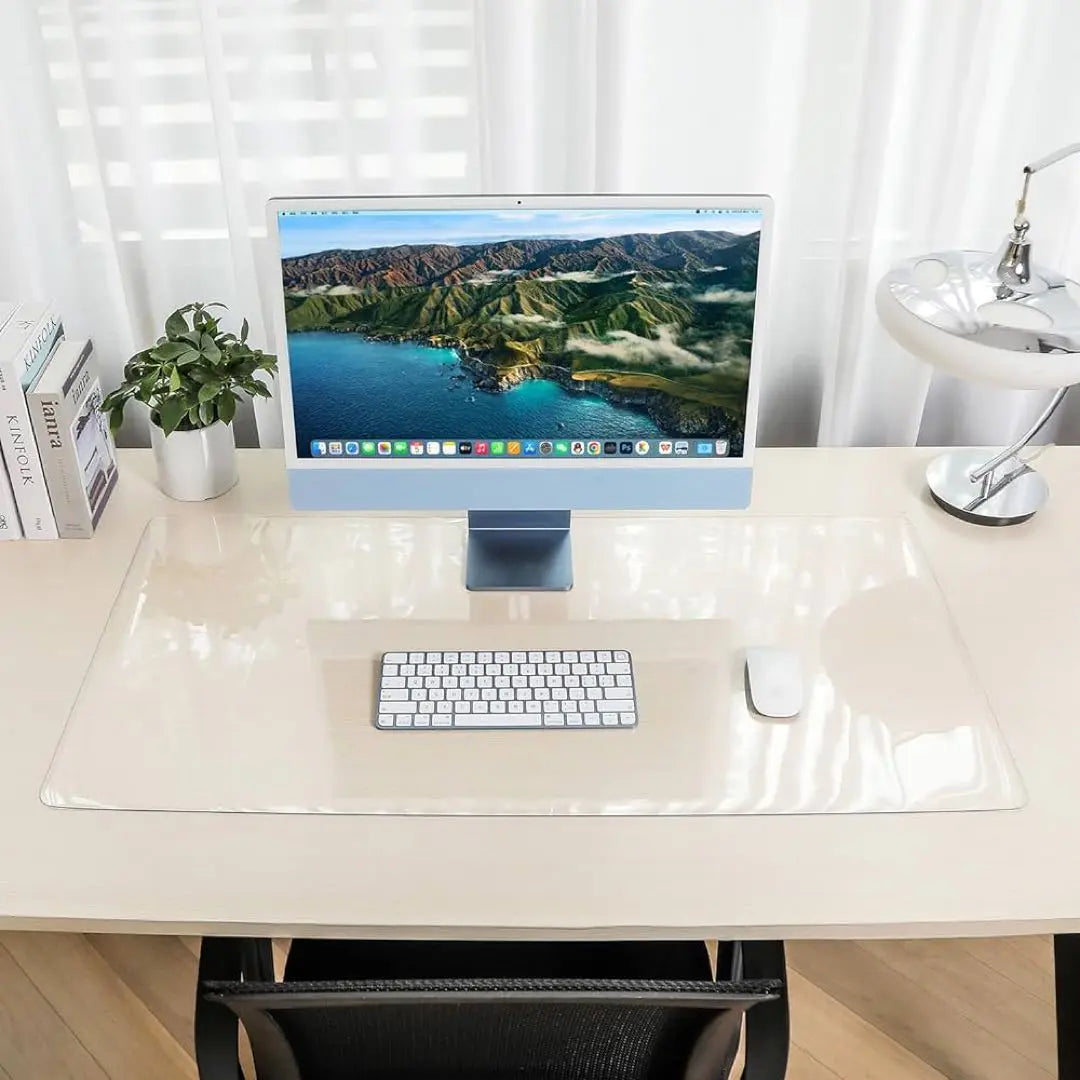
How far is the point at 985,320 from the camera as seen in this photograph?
4.55 ft

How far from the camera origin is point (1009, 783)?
1.22m

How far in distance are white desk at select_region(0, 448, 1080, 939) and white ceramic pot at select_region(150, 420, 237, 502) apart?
13.8 inches

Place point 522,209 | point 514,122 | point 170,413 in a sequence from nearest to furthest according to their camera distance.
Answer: point 522,209
point 170,413
point 514,122

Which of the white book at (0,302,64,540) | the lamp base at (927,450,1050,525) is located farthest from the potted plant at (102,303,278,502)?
the lamp base at (927,450,1050,525)

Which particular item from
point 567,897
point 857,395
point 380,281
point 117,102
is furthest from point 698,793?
point 117,102

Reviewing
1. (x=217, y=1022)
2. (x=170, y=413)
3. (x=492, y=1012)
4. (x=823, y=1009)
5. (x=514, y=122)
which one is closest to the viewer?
(x=492, y=1012)

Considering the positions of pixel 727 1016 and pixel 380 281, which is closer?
pixel 727 1016

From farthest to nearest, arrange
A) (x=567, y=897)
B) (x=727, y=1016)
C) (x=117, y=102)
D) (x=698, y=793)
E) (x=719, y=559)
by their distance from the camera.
→ 1. (x=117, y=102)
2. (x=719, y=559)
3. (x=698, y=793)
4. (x=567, y=897)
5. (x=727, y=1016)

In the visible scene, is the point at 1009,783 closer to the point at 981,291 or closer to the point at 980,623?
the point at 980,623

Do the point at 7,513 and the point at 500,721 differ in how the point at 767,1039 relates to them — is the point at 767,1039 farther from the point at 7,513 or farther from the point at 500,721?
the point at 7,513

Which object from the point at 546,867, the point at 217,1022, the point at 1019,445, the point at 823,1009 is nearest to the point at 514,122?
the point at 1019,445

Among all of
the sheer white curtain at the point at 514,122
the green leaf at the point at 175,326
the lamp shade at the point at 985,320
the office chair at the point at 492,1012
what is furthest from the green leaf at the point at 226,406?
the lamp shade at the point at 985,320

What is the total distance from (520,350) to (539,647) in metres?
0.34

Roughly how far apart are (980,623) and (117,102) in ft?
4.34
